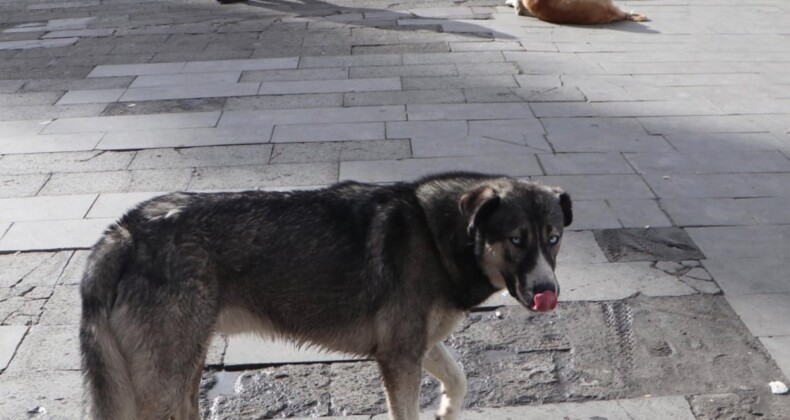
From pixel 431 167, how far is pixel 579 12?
5.98m

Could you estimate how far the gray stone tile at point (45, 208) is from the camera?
7055mm

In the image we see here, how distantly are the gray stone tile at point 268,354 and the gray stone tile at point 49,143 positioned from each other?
400 cm

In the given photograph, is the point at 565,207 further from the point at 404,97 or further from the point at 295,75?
the point at 295,75

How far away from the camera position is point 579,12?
12.8 meters

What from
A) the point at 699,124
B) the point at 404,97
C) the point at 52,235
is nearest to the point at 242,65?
the point at 404,97

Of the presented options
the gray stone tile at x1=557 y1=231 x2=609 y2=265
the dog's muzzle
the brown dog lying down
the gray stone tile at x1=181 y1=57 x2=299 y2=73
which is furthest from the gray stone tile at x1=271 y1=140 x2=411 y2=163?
the brown dog lying down

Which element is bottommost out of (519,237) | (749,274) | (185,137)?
(185,137)

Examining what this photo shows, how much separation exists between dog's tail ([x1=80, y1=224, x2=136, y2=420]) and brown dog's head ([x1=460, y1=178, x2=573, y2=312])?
146 centimetres

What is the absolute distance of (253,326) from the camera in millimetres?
4156

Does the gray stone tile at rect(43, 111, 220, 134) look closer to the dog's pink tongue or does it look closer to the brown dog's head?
the brown dog's head

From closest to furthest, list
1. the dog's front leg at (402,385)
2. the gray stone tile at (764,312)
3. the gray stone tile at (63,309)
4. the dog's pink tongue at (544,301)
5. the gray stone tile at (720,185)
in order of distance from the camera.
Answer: the dog's pink tongue at (544,301), the dog's front leg at (402,385), the gray stone tile at (764,312), the gray stone tile at (63,309), the gray stone tile at (720,185)

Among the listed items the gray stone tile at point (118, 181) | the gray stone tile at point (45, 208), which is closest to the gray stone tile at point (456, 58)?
the gray stone tile at point (118, 181)

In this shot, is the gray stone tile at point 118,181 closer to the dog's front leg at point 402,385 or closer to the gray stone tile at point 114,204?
the gray stone tile at point 114,204

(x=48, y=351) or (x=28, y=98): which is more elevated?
(x=48, y=351)
